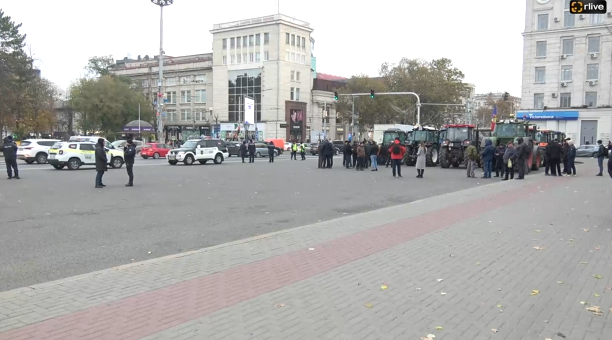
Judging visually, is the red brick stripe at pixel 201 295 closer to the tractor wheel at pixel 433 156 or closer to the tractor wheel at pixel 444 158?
the tractor wheel at pixel 444 158

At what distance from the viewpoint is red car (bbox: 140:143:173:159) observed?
42.9 meters

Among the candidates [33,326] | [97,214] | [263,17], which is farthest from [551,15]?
[33,326]

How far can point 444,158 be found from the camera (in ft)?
99.6

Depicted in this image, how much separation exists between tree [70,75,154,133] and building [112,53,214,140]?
9159mm

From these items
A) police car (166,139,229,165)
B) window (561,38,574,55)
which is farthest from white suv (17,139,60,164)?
window (561,38,574,55)

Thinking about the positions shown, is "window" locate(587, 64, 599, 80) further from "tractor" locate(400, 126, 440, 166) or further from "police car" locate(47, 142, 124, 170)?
"police car" locate(47, 142, 124, 170)

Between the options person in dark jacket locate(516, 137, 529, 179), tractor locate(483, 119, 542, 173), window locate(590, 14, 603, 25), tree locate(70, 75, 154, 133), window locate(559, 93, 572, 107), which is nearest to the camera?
person in dark jacket locate(516, 137, 529, 179)

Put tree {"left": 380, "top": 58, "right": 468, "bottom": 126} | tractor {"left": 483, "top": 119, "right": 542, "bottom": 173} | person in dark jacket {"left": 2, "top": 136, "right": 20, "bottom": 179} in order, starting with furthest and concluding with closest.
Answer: tree {"left": 380, "top": 58, "right": 468, "bottom": 126} < tractor {"left": 483, "top": 119, "right": 542, "bottom": 173} < person in dark jacket {"left": 2, "top": 136, "right": 20, "bottom": 179}

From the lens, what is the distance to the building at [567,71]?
56.9m

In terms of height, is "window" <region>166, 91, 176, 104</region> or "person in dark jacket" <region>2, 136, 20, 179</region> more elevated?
"window" <region>166, 91, 176, 104</region>

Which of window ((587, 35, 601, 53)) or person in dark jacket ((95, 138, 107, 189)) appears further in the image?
window ((587, 35, 601, 53))

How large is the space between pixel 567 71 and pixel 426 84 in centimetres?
1852

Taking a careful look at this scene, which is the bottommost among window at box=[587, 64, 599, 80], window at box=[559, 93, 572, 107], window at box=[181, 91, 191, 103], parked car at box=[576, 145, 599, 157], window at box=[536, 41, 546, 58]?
parked car at box=[576, 145, 599, 157]

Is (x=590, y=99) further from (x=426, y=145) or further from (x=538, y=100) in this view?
(x=426, y=145)
